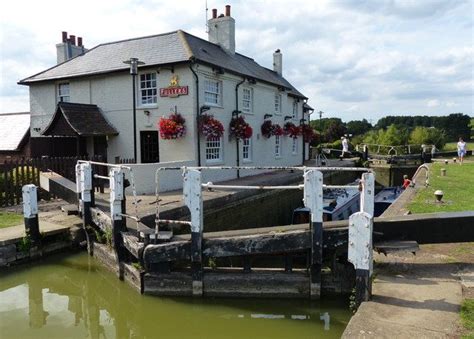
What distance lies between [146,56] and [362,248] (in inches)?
569

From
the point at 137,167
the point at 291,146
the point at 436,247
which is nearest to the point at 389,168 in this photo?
the point at 291,146

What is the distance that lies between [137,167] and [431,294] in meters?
9.94

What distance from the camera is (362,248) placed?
5.01m

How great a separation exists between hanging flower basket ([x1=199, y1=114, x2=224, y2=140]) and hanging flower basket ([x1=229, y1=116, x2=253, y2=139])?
2.08 metres

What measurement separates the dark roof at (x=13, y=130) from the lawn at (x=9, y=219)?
38.2ft

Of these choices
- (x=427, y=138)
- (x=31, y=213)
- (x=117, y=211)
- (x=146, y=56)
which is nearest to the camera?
(x=117, y=211)

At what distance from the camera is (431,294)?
193 inches

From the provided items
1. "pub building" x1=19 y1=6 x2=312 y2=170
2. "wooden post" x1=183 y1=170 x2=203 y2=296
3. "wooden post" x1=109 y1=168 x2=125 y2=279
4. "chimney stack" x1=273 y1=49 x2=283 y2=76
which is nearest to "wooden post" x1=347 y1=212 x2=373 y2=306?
"wooden post" x1=183 y1=170 x2=203 y2=296

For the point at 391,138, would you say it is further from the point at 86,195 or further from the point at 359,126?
the point at 359,126

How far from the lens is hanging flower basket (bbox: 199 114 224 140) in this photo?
1588 cm

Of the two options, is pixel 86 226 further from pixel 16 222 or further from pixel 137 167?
pixel 137 167

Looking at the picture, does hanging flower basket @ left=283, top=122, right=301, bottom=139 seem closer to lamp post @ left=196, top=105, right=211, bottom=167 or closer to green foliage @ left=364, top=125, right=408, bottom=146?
lamp post @ left=196, top=105, right=211, bottom=167

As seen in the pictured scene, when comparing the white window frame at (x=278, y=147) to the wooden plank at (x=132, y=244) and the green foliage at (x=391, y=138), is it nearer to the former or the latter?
the wooden plank at (x=132, y=244)

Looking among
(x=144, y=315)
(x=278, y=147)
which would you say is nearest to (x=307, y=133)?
(x=278, y=147)
